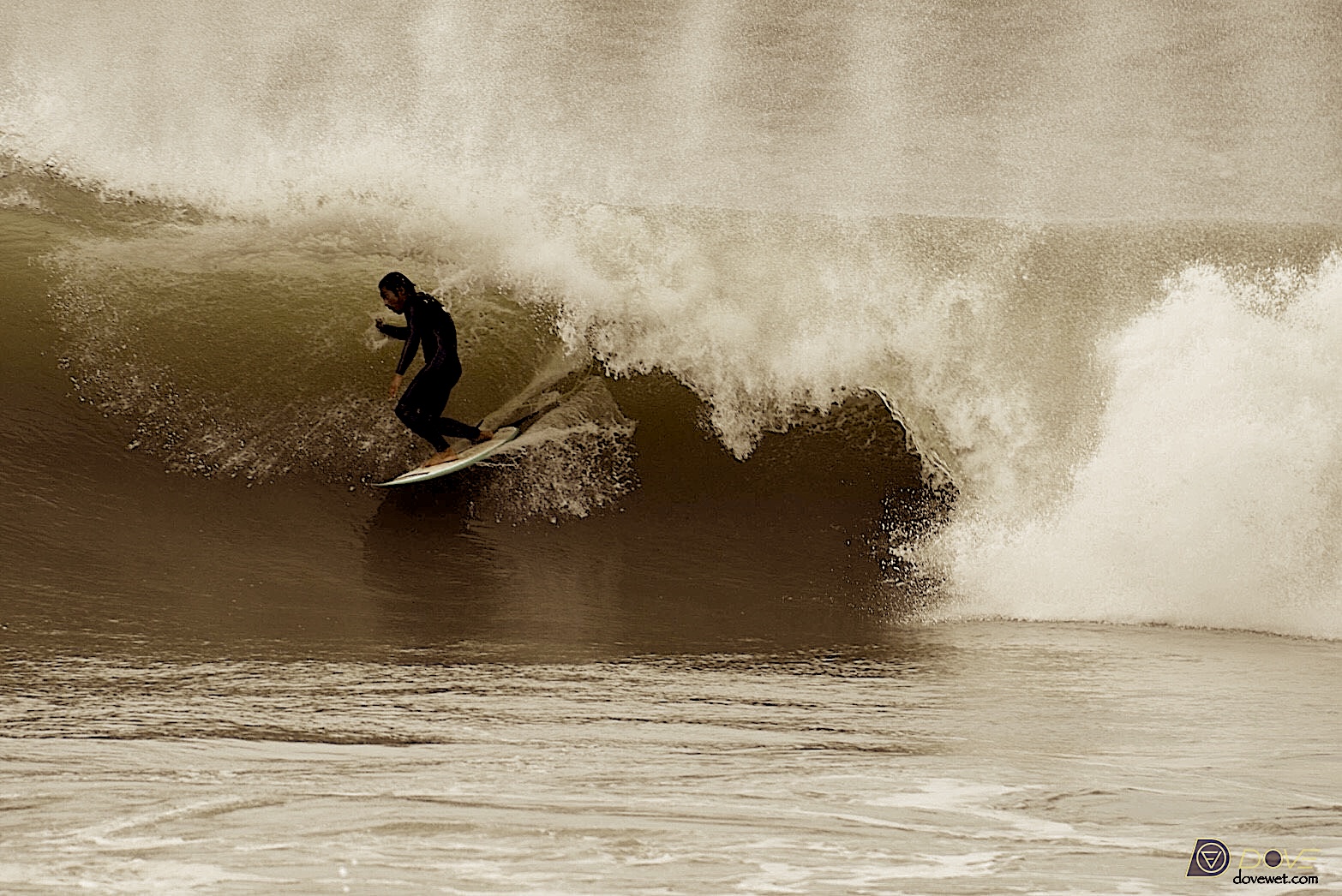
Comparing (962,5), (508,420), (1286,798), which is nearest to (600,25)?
(962,5)

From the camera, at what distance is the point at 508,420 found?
205 inches

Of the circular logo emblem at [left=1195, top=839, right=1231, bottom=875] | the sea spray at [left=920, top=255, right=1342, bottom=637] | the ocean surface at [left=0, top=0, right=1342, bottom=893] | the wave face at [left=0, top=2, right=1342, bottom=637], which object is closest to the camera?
the circular logo emblem at [left=1195, top=839, right=1231, bottom=875]

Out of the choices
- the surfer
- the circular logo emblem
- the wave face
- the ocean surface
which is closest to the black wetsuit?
the surfer

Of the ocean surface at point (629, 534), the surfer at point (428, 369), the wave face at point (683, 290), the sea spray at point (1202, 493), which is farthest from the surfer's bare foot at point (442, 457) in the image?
the sea spray at point (1202, 493)

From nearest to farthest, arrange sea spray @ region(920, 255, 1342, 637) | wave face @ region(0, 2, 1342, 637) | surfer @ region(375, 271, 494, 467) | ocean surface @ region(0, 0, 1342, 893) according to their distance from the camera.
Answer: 1. ocean surface @ region(0, 0, 1342, 893)
2. sea spray @ region(920, 255, 1342, 637)
3. surfer @ region(375, 271, 494, 467)
4. wave face @ region(0, 2, 1342, 637)

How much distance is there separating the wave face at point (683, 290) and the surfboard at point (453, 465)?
6.3 inches

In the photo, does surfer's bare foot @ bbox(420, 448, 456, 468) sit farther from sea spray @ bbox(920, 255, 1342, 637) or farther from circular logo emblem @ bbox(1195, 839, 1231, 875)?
circular logo emblem @ bbox(1195, 839, 1231, 875)

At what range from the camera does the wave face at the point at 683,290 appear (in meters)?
4.87

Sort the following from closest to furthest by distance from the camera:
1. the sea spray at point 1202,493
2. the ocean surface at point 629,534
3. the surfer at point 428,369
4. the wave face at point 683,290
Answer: the ocean surface at point 629,534, the sea spray at point 1202,493, the surfer at point 428,369, the wave face at point 683,290

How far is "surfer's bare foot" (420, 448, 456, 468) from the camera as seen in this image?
4.79 meters

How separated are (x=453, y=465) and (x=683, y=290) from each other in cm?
160

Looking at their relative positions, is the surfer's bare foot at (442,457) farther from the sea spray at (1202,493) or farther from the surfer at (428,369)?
the sea spray at (1202,493)

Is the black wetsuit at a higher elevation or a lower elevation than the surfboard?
higher

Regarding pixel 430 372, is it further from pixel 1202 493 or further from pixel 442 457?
pixel 1202 493
